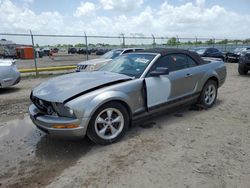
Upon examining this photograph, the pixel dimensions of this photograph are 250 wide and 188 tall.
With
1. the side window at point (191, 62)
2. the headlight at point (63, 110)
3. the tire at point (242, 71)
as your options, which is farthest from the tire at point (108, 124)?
the tire at point (242, 71)

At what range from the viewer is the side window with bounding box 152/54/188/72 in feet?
15.4

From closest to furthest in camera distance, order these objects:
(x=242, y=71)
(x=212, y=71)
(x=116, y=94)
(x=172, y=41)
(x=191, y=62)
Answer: (x=116, y=94), (x=191, y=62), (x=212, y=71), (x=242, y=71), (x=172, y=41)

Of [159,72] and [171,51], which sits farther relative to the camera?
[171,51]

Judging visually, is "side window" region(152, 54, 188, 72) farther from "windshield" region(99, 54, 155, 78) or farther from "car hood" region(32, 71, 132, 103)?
"car hood" region(32, 71, 132, 103)

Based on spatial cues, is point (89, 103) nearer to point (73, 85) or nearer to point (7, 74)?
point (73, 85)

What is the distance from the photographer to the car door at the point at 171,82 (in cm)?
440

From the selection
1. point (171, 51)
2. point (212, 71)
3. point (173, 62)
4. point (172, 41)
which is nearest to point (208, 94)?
point (212, 71)

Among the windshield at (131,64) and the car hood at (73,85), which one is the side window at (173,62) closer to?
the windshield at (131,64)

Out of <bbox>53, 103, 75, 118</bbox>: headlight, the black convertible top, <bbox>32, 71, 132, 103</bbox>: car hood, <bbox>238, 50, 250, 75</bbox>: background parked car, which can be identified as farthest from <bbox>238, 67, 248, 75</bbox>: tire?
<bbox>53, 103, 75, 118</bbox>: headlight

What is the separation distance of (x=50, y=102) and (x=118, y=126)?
1.18 metres

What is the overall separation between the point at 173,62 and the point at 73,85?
2207 millimetres

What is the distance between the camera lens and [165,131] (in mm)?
4469

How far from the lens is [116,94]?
384 centimetres

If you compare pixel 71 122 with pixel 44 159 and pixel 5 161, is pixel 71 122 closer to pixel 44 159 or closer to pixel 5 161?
pixel 44 159
